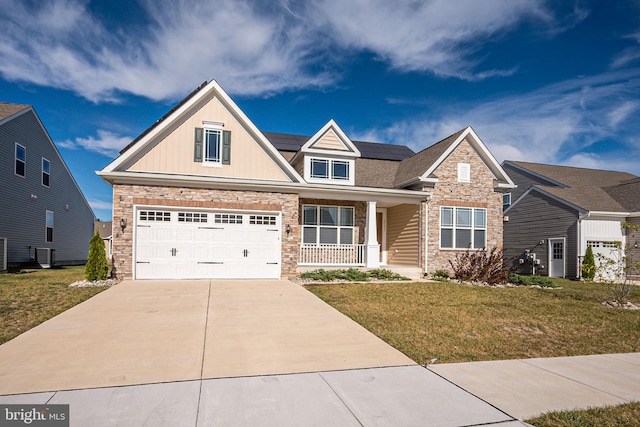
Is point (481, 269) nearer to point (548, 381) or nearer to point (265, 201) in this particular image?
point (265, 201)

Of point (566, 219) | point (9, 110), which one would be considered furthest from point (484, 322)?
point (9, 110)

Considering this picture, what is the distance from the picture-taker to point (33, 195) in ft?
70.1

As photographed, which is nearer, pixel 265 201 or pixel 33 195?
pixel 265 201

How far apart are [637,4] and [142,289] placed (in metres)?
18.3

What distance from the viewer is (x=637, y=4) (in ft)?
43.3

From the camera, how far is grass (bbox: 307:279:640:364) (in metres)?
6.30

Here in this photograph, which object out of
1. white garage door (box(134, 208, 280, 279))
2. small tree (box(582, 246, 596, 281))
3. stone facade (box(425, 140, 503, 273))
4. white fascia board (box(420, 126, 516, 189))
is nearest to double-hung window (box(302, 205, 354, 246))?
white garage door (box(134, 208, 280, 279))

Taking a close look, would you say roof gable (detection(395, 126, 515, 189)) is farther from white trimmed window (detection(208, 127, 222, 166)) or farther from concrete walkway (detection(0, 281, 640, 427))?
concrete walkway (detection(0, 281, 640, 427))

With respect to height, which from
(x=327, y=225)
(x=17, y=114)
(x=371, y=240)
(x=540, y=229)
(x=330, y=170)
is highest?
(x=17, y=114)

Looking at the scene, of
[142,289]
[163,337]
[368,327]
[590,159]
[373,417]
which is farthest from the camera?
[590,159]

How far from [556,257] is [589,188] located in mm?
4945

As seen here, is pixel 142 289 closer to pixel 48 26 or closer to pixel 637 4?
pixel 48 26

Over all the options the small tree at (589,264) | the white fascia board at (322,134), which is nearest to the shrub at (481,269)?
the small tree at (589,264)

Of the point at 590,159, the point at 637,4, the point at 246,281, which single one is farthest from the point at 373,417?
the point at 590,159
